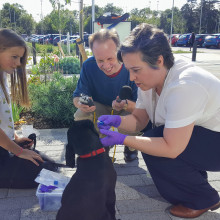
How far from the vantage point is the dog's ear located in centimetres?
174

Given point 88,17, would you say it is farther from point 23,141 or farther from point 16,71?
point 23,141

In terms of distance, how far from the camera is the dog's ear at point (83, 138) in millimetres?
1738

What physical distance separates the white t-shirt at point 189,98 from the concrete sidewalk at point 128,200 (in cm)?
74

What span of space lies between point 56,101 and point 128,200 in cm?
247

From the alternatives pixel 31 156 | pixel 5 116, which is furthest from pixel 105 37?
pixel 31 156

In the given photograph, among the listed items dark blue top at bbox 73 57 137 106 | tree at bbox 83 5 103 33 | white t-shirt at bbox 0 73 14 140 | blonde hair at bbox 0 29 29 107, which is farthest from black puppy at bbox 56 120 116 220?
tree at bbox 83 5 103 33

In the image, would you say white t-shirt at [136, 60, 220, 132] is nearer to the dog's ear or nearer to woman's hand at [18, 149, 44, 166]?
the dog's ear

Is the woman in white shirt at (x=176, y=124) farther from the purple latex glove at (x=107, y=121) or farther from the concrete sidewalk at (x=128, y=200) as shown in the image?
the concrete sidewalk at (x=128, y=200)

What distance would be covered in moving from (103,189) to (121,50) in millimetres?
995

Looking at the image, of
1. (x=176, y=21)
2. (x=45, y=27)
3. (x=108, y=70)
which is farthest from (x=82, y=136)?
(x=176, y=21)

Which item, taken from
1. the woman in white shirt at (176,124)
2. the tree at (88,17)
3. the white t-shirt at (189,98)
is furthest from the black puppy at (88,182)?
the tree at (88,17)

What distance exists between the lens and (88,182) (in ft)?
5.58

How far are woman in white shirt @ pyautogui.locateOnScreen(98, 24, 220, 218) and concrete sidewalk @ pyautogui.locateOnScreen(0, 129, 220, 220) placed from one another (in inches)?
6.0

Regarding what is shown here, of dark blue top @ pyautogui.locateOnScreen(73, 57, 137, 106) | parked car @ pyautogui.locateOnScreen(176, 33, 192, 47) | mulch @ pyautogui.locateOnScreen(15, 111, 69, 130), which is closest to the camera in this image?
dark blue top @ pyautogui.locateOnScreen(73, 57, 137, 106)
